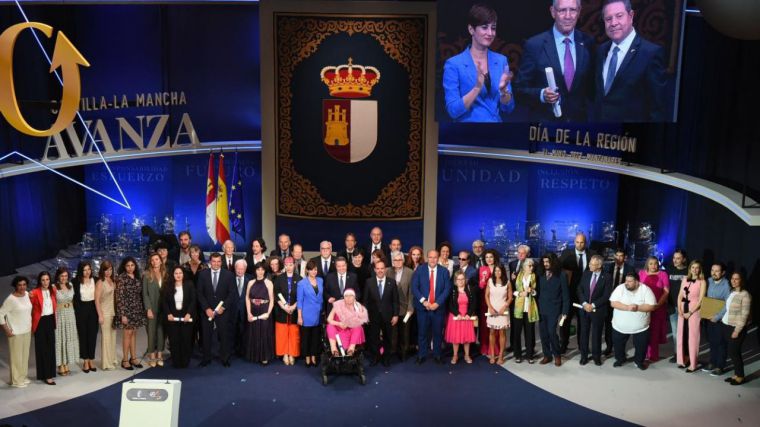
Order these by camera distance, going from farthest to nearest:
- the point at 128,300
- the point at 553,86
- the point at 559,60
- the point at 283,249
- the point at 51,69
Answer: the point at 553,86, the point at 559,60, the point at 283,249, the point at 128,300, the point at 51,69

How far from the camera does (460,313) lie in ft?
31.4

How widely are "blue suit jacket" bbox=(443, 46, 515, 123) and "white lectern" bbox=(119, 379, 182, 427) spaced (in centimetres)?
579

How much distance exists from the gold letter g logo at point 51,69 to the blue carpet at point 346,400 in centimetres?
278

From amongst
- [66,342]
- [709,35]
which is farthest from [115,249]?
[709,35]

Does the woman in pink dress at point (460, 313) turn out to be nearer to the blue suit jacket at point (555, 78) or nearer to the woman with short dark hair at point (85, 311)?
the blue suit jacket at point (555, 78)

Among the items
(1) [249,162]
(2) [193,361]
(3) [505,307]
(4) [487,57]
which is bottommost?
(2) [193,361]

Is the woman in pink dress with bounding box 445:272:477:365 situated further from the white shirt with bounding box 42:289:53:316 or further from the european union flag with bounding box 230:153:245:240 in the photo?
the white shirt with bounding box 42:289:53:316

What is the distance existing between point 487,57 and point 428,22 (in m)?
0.92

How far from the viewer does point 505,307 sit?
9.46m

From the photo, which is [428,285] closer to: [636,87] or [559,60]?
[559,60]

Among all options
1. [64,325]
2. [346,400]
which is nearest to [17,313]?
[64,325]

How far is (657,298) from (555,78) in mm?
3179

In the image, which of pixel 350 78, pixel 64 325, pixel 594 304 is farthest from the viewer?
pixel 350 78

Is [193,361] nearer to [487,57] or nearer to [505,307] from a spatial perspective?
[505,307]
